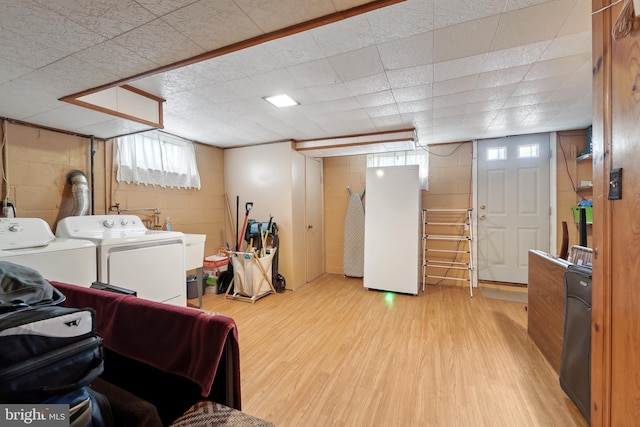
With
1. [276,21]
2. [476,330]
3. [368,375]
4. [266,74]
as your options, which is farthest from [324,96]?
[476,330]

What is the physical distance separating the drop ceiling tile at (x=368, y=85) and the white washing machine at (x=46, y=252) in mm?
2378

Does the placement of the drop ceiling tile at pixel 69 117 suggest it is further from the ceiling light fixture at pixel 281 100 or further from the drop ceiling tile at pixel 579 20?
the drop ceiling tile at pixel 579 20

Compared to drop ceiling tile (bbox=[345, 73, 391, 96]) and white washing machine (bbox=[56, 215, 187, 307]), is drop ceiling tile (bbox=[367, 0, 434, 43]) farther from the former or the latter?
white washing machine (bbox=[56, 215, 187, 307])

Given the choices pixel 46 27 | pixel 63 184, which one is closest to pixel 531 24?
pixel 46 27

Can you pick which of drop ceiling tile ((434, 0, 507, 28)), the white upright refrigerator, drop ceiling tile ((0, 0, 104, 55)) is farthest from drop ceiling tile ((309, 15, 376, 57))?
the white upright refrigerator

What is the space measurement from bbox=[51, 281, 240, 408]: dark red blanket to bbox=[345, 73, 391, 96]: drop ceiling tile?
1904mm

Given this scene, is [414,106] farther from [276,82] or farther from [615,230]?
[615,230]

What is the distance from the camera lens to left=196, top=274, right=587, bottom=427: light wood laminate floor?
4.93ft

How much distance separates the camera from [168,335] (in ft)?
3.12

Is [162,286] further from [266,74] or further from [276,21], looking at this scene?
[276,21]

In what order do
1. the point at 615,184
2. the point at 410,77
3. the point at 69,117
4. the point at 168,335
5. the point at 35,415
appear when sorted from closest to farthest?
the point at 35,415 → the point at 615,184 → the point at 168,335 → the point at 410,77 → the point at 69,117

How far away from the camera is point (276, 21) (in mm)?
1186

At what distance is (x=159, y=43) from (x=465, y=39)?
1696 mm

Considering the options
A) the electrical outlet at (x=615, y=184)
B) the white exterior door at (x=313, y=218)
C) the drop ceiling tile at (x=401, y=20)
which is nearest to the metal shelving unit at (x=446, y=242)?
the white exterior door at (x=313, y=218)
